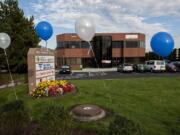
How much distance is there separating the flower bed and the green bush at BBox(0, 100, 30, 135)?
5.65 m

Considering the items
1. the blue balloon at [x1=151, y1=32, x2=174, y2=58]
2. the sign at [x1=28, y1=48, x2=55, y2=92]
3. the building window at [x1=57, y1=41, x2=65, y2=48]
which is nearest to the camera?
the blue balloon at [x1=151, y1=32, x2=174, y2=58]

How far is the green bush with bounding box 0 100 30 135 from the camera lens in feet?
28.8

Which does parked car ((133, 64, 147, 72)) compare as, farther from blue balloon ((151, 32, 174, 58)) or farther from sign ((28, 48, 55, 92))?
blue balloon ((151, 32, 174, 58))

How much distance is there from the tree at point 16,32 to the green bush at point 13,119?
2728cm

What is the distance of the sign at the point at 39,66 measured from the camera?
16.4 metres

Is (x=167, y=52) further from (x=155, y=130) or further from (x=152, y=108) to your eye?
(x=155, y=130)

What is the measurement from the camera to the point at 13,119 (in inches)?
347

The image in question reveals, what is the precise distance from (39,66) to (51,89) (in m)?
2.62

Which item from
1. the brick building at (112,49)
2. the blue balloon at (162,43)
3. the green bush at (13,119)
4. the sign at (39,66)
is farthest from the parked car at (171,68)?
the green bush at (13,119)

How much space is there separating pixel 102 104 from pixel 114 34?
203 feet

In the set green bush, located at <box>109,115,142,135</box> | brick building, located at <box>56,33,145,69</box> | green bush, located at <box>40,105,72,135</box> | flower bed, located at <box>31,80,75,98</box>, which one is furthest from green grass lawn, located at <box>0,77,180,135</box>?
brick building, located at <box>56,33,145,69</box>

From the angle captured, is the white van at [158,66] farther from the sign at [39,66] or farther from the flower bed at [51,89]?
the flower bed at [51,89]

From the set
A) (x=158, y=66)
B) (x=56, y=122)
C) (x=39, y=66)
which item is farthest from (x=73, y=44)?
(x=56, y=122)

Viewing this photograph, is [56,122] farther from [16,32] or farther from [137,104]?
[16,32]
